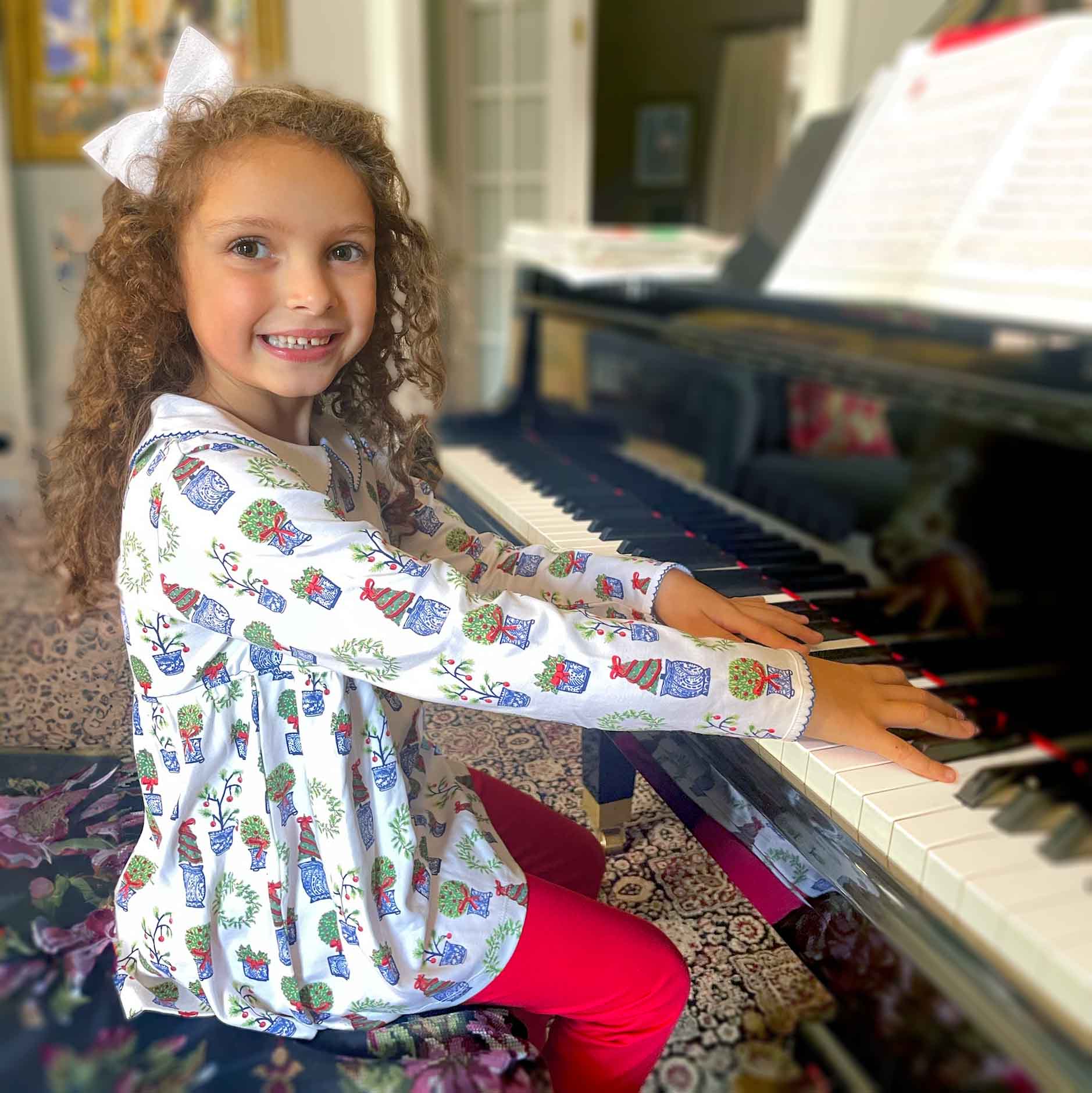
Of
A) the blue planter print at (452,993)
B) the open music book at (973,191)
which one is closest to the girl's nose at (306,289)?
the blue planter print at (452,993)

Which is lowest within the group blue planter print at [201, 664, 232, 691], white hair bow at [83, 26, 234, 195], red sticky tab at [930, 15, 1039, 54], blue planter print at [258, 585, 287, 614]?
blue planter print at [201, 664, 232, 691]

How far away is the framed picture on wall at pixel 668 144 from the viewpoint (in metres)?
6.46

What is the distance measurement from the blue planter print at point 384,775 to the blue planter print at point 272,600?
17 centimetres

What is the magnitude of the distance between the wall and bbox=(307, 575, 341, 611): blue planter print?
6.25 metres

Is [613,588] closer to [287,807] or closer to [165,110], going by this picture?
[287,807]

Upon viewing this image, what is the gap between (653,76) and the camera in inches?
257

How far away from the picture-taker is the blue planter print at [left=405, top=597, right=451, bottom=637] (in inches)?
26.9

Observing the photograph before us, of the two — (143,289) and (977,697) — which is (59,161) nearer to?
(143,289)

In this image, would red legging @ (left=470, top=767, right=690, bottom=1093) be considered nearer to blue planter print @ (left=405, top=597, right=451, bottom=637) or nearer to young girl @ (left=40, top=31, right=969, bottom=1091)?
young girl @ (left=40, top=31, right=969, bottom=1091)

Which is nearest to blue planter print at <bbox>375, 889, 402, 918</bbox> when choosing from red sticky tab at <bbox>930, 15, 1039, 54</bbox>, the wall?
red sticky tab at <bbox>930, 15, 1039, 54</bbox>

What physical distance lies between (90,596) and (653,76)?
6.51 metres

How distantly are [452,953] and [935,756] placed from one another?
40cm

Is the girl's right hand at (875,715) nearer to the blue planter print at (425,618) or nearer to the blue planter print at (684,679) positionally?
the blue planter print at (684,679)

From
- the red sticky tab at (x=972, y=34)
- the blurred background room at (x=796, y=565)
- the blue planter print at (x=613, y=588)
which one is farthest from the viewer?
the red sticky tab at (x=972, y=34)
